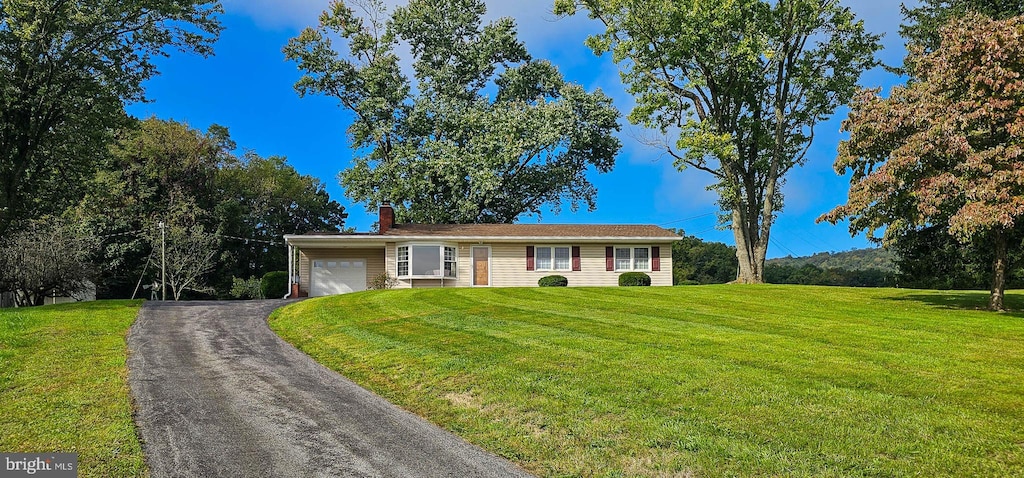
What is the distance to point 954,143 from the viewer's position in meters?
13.7

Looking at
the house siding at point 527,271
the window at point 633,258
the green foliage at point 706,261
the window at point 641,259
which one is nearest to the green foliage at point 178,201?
the house siding at point 527,271

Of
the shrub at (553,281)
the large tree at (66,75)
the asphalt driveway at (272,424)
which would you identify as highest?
the large tree at (66,75)

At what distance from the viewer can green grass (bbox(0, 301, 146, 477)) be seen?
19.2ft

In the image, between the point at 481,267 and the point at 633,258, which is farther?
the point at 633,258

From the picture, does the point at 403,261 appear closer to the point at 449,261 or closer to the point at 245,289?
the point at 449,261

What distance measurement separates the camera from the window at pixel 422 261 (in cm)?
2725

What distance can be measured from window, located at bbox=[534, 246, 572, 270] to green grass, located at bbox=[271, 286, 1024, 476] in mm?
13682

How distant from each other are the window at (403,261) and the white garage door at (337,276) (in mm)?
1939

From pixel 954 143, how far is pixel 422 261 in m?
19.2

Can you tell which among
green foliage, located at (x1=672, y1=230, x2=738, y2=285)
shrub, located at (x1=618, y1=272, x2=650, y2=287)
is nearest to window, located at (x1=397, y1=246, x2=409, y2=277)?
shrub, located at (x1=618, y1=272, x2=650, y2=287)


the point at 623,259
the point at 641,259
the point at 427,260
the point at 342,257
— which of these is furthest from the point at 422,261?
the point at 641,259

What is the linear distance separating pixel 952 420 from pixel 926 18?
95.8 ft

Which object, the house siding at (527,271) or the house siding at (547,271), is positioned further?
the house siding at (547,271)

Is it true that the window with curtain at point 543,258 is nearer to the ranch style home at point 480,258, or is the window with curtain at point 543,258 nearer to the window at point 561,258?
the ranch style home at point 480,258
